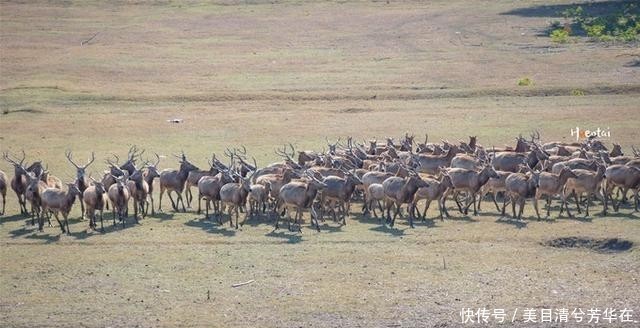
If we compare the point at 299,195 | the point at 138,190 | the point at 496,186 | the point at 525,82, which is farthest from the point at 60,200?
the point at 525,82

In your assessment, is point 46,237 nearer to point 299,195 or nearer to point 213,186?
point 213,186

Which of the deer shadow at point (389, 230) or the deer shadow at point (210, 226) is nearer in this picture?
the deer shadow at point (389, 230)

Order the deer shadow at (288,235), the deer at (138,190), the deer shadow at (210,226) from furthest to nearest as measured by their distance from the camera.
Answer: the deer at (138,190)
the deer shadow at (210,226)
the deer shadow at (288,235)

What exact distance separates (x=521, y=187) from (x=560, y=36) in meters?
41.8

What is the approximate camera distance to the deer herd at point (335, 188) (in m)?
28.8

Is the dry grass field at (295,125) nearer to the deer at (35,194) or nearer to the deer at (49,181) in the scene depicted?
the deer at (35,194)

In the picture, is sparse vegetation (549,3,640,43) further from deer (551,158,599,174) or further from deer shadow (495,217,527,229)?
deer shadow (495,217,527,229)

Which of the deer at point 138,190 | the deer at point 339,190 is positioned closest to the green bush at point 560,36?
the deer at point 339,190

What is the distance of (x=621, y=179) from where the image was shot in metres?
29.9

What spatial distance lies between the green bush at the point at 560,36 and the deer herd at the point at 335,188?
36.5m

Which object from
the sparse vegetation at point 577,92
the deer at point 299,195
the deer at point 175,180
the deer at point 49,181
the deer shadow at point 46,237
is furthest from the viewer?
the sparse vegetation at point 577,92

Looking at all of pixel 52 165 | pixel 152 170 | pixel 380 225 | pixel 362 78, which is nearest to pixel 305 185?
pixel 380 225

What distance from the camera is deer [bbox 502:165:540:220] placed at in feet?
95.7

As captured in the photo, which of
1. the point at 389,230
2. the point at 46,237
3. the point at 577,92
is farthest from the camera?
the point at 577,92
